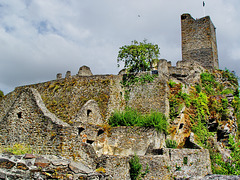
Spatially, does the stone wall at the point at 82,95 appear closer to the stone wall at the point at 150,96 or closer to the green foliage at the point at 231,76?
the stone wall at the point at 150,96

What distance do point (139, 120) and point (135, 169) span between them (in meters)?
5.04

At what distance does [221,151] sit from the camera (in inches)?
704

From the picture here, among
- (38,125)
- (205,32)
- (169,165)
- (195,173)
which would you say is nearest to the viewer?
(38,125)

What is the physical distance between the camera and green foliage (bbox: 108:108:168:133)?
1548cm

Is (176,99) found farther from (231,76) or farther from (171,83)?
(231,76)

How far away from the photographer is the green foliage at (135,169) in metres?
11.4

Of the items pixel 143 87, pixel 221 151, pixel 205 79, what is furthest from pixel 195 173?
pixel 205 79

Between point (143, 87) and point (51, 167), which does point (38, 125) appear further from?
point (143, 87)

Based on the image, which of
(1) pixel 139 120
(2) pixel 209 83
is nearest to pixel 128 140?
(1) pixel 139 120

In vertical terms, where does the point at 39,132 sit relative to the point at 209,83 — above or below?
below

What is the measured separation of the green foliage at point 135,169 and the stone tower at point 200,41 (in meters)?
20.5

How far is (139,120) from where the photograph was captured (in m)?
16.2

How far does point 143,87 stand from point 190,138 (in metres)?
5.00

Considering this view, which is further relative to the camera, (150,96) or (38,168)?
(150,96)
